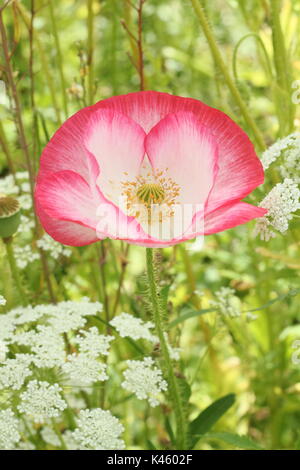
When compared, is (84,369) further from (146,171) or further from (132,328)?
(146,171)

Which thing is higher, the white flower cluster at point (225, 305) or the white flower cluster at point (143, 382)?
the white flower cluster at point (225, 305)

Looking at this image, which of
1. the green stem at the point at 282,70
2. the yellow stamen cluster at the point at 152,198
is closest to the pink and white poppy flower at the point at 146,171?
the yellow stamen cluster at the point at 152,198

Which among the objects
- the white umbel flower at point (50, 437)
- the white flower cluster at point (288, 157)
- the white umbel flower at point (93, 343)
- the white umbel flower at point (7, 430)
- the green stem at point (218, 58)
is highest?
the green stem at point (218, 58)

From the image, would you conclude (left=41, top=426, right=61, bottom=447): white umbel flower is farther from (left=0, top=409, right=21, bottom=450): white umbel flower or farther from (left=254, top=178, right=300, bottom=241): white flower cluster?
(left=254, top=178, right=300, bottom=241): white flower cluster

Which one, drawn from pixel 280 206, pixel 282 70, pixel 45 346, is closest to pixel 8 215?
pixel 45 346

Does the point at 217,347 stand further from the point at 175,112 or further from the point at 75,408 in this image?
A: the point at 175,112

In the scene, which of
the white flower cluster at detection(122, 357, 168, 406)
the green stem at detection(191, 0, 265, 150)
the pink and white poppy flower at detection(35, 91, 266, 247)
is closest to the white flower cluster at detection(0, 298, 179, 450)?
the white flower cluster at detection(122, 357, 168, 406)

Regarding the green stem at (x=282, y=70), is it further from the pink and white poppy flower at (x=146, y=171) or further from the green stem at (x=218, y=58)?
the pink and white poppy flower at (x=146, y=171)
